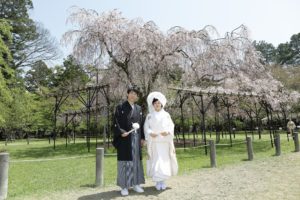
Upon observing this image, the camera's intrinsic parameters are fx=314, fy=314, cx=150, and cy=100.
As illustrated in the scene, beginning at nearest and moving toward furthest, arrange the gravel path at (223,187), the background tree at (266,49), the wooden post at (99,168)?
the gravel path at (223,187) < the wooden post at (99,168) < the background tree at (266,49)

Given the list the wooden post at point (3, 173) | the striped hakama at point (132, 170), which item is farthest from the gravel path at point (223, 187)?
the wooden post at point (3, 173)

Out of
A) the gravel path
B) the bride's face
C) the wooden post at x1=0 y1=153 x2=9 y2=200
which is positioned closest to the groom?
the gravel path

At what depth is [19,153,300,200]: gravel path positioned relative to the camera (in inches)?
205

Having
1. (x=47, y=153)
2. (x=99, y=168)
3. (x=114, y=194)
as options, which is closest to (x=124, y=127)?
(x=114, y=194)

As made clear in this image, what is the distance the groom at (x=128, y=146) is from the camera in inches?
212

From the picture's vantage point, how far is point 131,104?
18.4ft

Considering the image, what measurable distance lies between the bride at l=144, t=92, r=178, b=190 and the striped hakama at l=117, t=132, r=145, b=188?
0.21m

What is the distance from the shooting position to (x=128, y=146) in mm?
5434

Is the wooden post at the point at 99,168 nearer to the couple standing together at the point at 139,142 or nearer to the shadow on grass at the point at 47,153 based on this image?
the couple standing together at the point at 139,142

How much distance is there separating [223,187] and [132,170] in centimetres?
179

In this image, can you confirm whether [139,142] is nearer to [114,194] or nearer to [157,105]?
[157,105]

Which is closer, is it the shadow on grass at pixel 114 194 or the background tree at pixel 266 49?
the shadow on grass at pixel 114 194

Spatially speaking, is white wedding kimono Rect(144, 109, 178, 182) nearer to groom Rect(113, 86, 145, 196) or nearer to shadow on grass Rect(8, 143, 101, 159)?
groom Rect(113, 86, 145, 196)

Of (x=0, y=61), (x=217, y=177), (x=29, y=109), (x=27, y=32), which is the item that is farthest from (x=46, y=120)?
(x=217, y=177)
